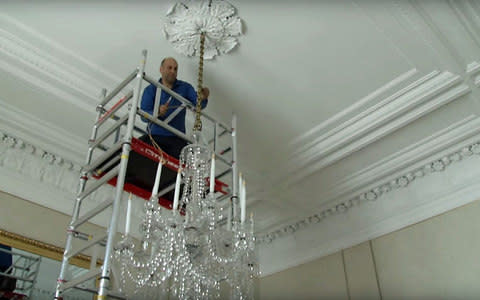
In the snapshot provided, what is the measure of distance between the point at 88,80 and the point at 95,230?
1.30m

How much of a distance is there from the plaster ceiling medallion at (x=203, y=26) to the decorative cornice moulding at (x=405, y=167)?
1.87 m

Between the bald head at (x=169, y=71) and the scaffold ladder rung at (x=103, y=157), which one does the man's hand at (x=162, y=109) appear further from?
the scaffold ladder rung at (x=103, y=157)

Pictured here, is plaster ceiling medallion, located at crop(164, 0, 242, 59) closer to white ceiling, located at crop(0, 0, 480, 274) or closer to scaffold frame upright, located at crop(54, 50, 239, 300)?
white ceiling, located at crop(0, 0, 480, 274)

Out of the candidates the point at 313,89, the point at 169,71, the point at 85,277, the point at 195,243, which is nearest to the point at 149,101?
the point at 169,71

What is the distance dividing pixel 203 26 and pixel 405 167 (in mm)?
2253

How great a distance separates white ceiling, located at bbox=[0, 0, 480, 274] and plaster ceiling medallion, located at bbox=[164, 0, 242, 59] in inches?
2.5

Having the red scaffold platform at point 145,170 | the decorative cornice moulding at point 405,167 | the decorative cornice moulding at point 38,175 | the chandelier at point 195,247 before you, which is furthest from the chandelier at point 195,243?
the decorative cornice moulding at point 405,167

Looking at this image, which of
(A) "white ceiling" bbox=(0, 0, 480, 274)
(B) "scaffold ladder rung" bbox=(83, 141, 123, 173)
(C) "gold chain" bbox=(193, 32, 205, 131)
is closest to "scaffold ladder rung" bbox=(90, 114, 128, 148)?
(B) "scaffold ladder rung" bbox=(83, 141, 123, 173)

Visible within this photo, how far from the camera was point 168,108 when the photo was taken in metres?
3.00

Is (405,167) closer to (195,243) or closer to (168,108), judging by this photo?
(168,108)

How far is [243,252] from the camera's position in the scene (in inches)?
96.4

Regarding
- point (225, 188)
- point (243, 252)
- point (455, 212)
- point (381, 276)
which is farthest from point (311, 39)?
point (381, 276)

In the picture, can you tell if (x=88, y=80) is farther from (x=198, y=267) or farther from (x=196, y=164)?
(x=198, y=267)

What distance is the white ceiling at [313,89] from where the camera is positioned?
3.15 metres
